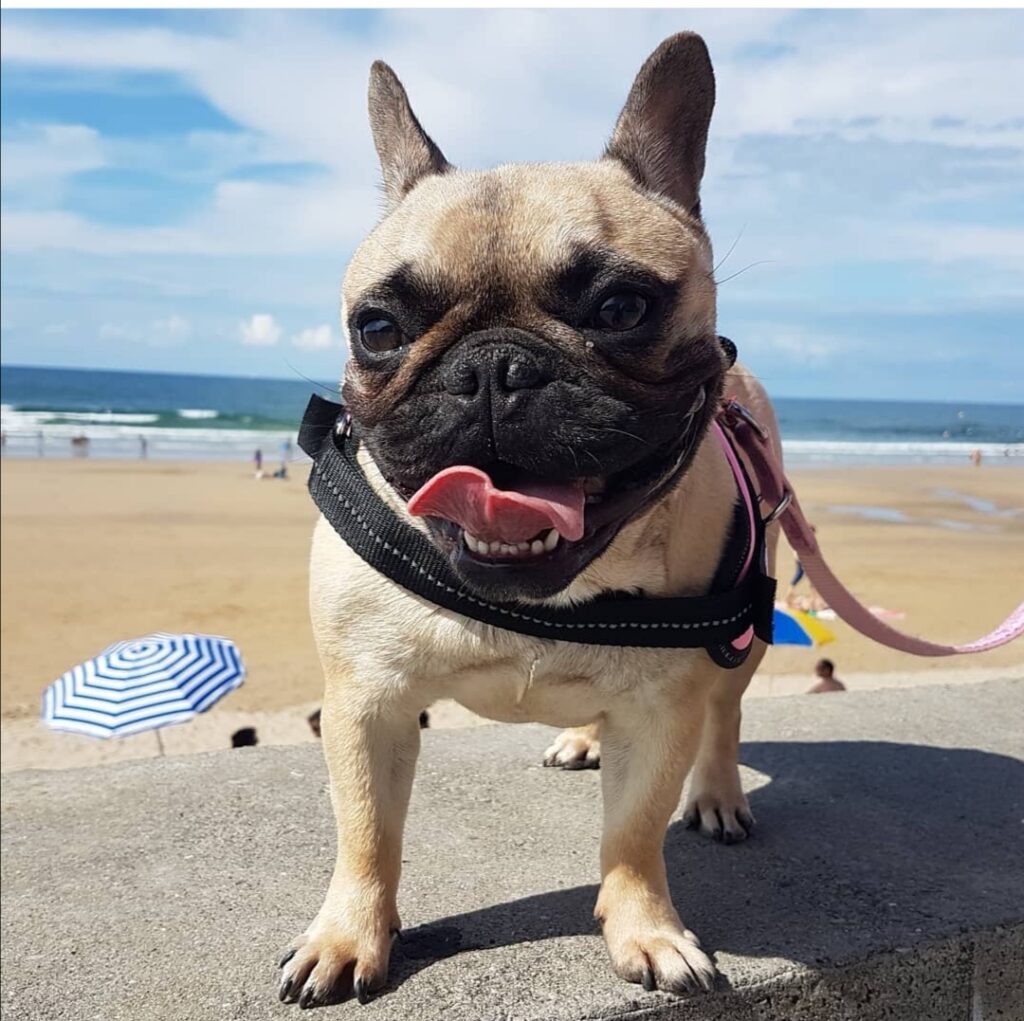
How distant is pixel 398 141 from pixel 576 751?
2591 mm

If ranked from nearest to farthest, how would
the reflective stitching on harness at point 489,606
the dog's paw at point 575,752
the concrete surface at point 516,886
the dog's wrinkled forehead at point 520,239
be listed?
the dog's wrinkled forehead at point 520,239 < the reflective stitching on harness at point 489,606 < the concrete surface at point 516,886 < the dog's paw at point 575,752

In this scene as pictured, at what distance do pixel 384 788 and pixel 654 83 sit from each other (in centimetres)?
187

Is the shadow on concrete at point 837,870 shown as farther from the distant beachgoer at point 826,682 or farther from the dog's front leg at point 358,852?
the distant beachgoer at point 826,682

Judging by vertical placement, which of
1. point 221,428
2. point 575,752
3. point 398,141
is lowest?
point 221,428

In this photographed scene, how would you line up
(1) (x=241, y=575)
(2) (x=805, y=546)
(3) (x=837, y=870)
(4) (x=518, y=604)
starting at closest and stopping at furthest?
(4) (x=518, y=604)
(3) (x=837, y=870)
(2) (x=805, y=546)
(1) (x=241, y=575)

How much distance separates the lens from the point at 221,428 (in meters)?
56.0

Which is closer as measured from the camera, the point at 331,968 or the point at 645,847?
the point at 331,968

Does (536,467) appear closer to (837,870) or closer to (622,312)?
(622,312)

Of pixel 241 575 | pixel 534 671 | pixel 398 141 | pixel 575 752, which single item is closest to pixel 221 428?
pixel 241 575

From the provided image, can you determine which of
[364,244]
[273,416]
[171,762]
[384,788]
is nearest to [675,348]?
[364,244]

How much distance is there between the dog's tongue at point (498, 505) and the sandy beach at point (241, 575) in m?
6.89

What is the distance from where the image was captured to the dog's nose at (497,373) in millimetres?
2105

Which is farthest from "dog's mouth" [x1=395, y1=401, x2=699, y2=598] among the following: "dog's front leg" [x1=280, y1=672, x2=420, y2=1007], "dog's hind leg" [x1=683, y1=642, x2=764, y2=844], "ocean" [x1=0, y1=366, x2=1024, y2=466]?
Result: "ocean" [x1=0, y1=366, x2=1024, y2=466]

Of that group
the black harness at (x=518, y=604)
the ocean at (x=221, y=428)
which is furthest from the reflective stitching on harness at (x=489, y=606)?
the ocean at (x=221, y=428)
